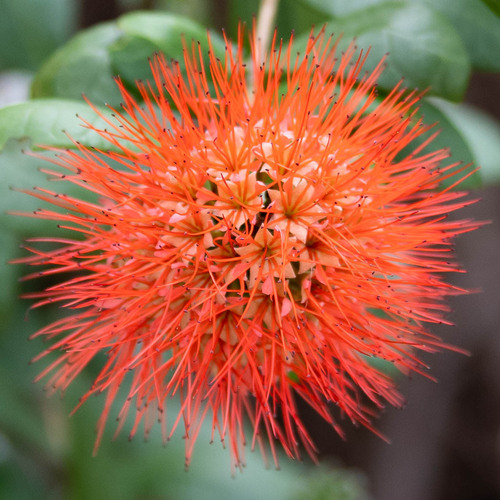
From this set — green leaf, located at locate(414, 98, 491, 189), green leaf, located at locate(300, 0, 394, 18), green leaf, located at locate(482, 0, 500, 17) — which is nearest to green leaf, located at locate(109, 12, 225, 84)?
green leaf, located at locate(300, 0, 394, 18)

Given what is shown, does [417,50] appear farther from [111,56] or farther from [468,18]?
[111,56]

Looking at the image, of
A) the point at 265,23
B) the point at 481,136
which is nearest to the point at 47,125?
the point at 265,23

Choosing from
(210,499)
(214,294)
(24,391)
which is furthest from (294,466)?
(214,294)

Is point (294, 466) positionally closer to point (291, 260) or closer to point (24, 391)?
point (24, 391)

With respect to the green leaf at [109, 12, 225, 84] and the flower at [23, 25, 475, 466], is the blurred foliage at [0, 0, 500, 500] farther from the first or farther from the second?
the flower at [23, 25, 475, 466]

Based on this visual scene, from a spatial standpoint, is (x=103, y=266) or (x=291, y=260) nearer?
(x=291, y=260)

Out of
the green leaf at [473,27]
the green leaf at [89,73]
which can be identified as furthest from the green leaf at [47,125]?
the green leaf at [473,27]
